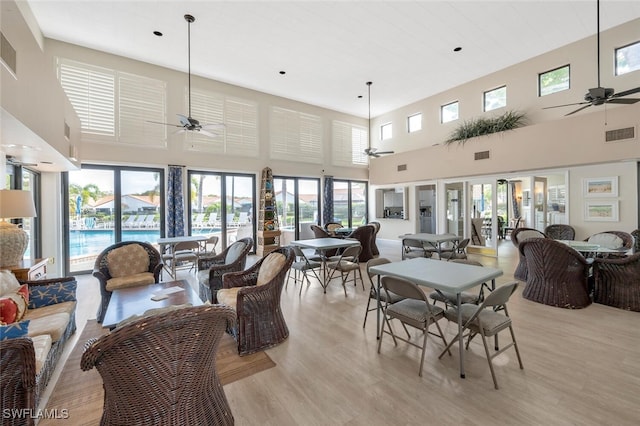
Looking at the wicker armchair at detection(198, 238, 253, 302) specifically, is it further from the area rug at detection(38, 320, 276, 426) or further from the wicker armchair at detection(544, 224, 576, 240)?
the wicker armchair at detection(544, 224, 576, 240)

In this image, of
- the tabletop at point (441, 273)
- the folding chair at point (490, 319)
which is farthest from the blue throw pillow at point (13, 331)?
the folding chair at point (490, 319)

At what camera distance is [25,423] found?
5.79 ft

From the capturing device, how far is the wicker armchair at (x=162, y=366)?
4.44ft

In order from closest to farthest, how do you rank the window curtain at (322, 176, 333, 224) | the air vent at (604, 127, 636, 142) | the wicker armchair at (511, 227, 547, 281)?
the air vent at (604, 127, 636, 142) < the wicker armchair at (511, 227, 547, 281) < the window curtain at (322, 176, 333, 224)

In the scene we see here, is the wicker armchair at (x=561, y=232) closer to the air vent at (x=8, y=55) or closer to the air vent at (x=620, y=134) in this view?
the air vent at (x=620, y=134)

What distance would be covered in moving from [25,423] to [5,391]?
255mm

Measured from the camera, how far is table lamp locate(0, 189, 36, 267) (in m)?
2.96

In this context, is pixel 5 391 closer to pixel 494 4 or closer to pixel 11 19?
pixel 11 19

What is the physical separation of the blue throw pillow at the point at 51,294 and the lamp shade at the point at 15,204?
840 millimetres

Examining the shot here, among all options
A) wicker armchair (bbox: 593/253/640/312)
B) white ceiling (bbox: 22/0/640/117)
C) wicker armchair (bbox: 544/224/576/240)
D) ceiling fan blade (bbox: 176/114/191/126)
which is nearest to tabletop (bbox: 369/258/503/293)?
wicker armchair (bbox: 593/253/640/312)

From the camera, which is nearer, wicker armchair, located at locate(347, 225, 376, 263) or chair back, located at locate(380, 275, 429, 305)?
chair back, located at locate(380, 275, 429, 305)

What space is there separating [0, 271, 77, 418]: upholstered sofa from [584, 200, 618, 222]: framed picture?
9.26m

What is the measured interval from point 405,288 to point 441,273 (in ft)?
1.99

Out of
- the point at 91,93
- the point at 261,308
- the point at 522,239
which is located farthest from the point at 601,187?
the point at 91,93
